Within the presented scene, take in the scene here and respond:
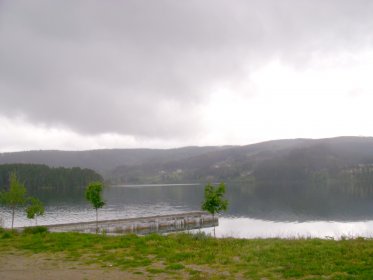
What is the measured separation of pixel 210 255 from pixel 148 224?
49.9 meters

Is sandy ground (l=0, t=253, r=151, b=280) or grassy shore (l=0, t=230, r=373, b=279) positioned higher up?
sandy ground (l=0, t=253, r=151, b=280)

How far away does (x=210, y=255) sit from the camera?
46.3ft

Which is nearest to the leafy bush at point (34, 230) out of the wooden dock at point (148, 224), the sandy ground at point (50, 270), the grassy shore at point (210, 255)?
the grassy shore at point (210, 255)

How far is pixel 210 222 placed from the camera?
70.9m

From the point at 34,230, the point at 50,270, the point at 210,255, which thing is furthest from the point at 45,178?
the point at 210,255

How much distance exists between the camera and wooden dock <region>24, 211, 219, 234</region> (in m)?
52.9

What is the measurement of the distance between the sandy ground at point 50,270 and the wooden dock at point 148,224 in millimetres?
36774

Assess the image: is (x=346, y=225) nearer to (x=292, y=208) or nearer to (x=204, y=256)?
(x=292, y=208)

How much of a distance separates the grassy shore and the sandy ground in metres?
0.46

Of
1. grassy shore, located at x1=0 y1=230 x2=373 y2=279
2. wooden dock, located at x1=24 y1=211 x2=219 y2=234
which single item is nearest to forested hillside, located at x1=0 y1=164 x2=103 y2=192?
wooden dock, located at x1=24 y1=211 x2=219 y2=234

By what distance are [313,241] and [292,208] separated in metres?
78.2

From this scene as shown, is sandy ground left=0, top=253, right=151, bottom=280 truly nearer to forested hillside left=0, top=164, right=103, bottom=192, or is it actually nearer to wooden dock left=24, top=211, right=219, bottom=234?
wooden dock left=24, top=211, right=219, bottom=234

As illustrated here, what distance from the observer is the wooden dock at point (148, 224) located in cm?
5294

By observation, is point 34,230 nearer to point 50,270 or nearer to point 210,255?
point 50,270
